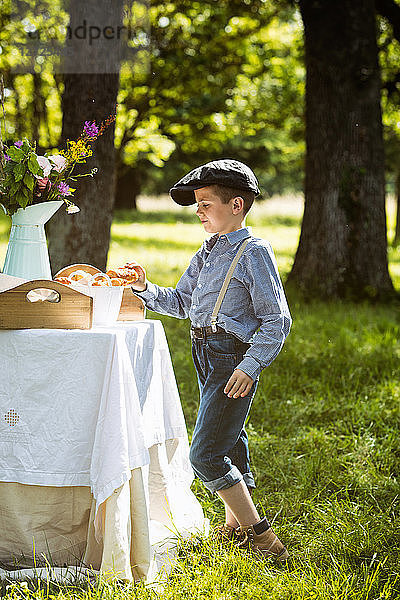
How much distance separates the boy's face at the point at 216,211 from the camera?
9.99 ft

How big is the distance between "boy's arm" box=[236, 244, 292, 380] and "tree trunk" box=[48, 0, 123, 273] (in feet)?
9.51

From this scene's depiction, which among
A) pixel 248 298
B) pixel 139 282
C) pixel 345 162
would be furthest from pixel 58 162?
pixel 345 162

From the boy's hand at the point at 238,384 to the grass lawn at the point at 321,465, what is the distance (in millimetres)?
680

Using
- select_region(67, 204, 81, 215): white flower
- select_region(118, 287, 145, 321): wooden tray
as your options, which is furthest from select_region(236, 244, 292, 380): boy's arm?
select_region(67, 204, 81, 215): white flower

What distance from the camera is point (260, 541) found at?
3125 millimetres

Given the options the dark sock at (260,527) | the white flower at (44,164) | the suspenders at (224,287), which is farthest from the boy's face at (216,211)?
the dark sock at (260,527)

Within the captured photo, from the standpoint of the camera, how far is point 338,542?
334cm

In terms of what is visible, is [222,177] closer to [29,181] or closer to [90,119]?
[29,181]

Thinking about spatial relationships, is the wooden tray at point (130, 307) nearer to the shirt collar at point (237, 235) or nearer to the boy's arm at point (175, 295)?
the boy's arm at point (175, 295)

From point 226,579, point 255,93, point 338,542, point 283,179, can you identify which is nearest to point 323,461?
point 338,542

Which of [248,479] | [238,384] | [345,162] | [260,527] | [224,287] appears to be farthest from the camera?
[345,162]

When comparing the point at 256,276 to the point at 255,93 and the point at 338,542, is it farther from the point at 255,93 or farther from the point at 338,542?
the point at 255,93

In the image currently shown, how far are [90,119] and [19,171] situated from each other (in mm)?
2749

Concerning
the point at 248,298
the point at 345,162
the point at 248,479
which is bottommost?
the point at 248,479
